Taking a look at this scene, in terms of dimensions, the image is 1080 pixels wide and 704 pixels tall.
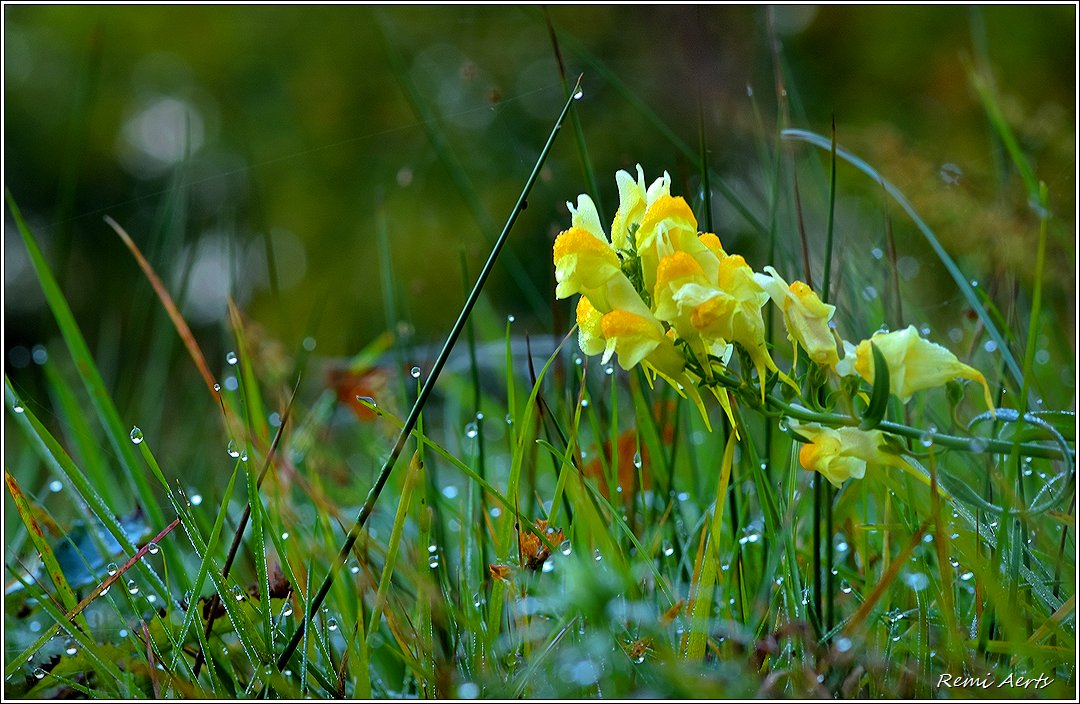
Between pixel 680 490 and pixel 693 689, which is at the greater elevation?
pixel 693 689

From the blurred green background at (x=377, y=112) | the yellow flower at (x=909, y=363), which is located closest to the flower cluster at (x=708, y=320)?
the yellow flower at (x=909, y=363)

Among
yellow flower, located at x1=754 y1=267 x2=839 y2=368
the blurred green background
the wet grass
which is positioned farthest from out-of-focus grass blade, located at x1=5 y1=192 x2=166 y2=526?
the blurred green background

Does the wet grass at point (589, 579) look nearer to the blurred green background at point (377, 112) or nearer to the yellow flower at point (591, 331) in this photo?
the yellow flower at point (591, 331)

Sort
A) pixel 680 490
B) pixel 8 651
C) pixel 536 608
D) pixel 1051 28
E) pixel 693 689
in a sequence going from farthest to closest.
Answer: pixel 1051 28 → pixel 680 490 → pixel 8 651 → pixel 536 608 → pixel 693 689

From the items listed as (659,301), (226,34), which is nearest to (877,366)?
(659,301)

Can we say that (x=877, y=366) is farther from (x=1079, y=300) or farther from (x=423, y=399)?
(x=1079, y=300)

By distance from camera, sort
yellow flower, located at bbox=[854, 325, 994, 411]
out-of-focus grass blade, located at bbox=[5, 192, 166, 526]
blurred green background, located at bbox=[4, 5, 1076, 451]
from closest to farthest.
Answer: yellow flower, located at bbox=[854, 325, 994, 411] < out-of-focus grass blade, located at bbox=[5, 192, 166, 526] < blurred green background, located at bbox=[4, 5, 1076, 451]

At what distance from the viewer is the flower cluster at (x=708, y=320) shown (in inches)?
19.3

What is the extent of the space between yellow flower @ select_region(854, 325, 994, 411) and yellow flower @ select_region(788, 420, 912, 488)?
0.03 meters

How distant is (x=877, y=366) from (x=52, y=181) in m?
5.06

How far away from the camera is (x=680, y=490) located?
3.38 ft

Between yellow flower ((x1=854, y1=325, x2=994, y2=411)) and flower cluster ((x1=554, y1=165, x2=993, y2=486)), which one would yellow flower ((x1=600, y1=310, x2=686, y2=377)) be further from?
yellow flower ((x1=854, y1=325, x2=994, y2=411))

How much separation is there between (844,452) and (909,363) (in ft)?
0.20

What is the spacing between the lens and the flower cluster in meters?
0.49
